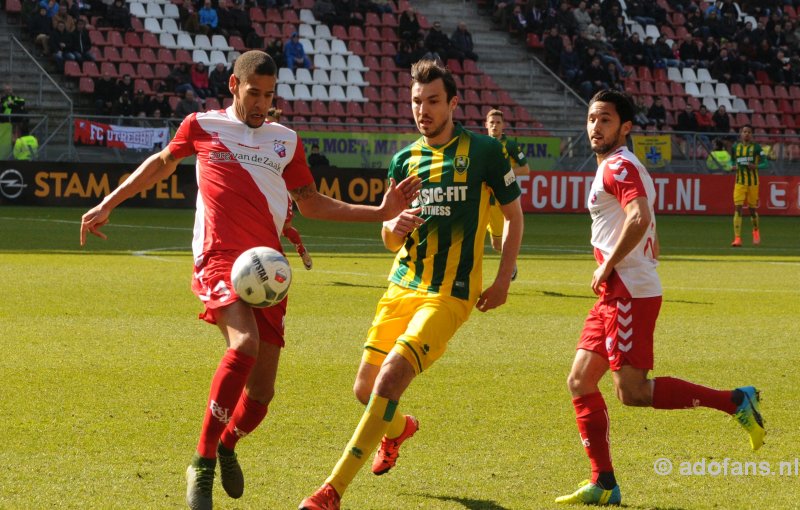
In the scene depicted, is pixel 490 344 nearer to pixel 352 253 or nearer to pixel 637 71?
pixel 352 253

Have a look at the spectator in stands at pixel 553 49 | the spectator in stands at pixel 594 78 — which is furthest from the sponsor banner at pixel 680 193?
the spectator in stands at pixel 553 49

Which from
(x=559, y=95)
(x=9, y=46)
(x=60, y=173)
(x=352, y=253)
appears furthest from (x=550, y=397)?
(x=559, y=95)

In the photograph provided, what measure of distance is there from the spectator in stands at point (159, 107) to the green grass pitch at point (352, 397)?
513 inches

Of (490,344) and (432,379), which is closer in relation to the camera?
(432,379)

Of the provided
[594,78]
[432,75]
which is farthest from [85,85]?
[432,75]

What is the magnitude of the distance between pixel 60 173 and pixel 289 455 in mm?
21811

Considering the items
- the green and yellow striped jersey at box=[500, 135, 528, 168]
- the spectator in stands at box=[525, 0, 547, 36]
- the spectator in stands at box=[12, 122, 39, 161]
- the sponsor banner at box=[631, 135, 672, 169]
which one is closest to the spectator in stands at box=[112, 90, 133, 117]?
the spectator in stands at box=[12, 122, 39, 161]

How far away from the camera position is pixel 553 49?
36562 mm

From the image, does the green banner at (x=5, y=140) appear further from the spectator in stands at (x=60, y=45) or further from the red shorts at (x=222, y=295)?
the red shorts at (x=222, y=295)

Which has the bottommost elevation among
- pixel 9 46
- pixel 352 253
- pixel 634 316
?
pixel 352 253

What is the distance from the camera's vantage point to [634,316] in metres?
5.84

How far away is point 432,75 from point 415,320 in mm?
1209

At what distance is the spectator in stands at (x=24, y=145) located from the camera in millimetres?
26406

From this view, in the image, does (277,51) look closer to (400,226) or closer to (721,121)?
(721,121)
